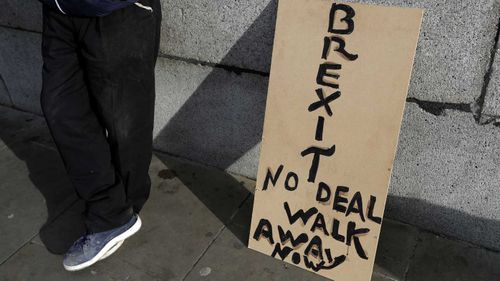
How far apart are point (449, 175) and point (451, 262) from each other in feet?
1.50

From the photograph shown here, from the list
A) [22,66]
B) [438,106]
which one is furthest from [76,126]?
[438,106]

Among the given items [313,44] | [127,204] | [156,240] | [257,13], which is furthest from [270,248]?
[257,13]

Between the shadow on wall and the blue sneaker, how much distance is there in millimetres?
800

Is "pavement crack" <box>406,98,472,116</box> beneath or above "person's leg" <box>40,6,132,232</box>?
above

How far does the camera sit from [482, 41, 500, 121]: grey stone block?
1.95 m

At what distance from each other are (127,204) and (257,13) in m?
1.26

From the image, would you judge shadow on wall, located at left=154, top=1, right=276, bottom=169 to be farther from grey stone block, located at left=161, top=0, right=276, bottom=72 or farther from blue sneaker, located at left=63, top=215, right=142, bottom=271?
blue sneaker, located at left=63, top=215, right=142, bottom=271

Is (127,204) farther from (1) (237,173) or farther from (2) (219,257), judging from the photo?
(1) (237,173)

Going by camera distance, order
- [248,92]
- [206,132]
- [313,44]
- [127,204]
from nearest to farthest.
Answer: [313,44]
[127,204]
[248,92]
[206,132]

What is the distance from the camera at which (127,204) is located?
2.41 metres

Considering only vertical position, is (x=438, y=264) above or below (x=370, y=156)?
below

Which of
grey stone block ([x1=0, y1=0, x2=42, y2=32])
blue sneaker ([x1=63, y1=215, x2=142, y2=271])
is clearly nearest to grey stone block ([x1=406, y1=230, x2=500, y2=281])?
blue sneaker ([x1=63, y1=215, x2=142, y2=271])

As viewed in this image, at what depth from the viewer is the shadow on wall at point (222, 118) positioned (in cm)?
255

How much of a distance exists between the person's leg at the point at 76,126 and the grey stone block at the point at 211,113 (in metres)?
0.72
